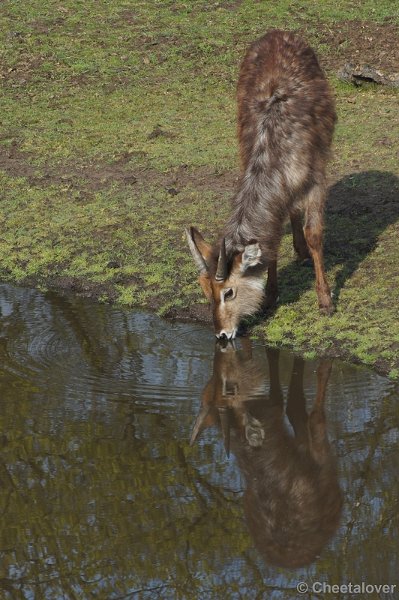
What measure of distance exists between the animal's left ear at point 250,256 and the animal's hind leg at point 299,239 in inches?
53.7

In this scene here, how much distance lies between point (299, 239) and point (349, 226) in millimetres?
785

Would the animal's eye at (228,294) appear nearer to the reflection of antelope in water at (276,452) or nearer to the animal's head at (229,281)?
the animal's head at (229,281)

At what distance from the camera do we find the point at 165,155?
36.3 ft

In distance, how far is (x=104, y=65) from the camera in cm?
1356

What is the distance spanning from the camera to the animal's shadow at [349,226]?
825 centimetres

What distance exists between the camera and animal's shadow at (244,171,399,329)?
8.25 metres

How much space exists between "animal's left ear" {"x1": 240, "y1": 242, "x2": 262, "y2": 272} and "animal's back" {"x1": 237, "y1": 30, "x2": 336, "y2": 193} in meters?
0.71

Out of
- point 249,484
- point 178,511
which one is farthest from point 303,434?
point 178,511

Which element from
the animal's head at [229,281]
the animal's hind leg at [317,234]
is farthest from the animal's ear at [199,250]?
the animal's hind leg at [317,234]

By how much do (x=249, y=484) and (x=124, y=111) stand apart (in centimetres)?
771

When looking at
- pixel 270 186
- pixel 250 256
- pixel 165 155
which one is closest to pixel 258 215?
pixel 270 186

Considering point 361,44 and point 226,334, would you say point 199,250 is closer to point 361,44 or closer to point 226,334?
point 226,334

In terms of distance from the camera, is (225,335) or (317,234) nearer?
(225,335)
